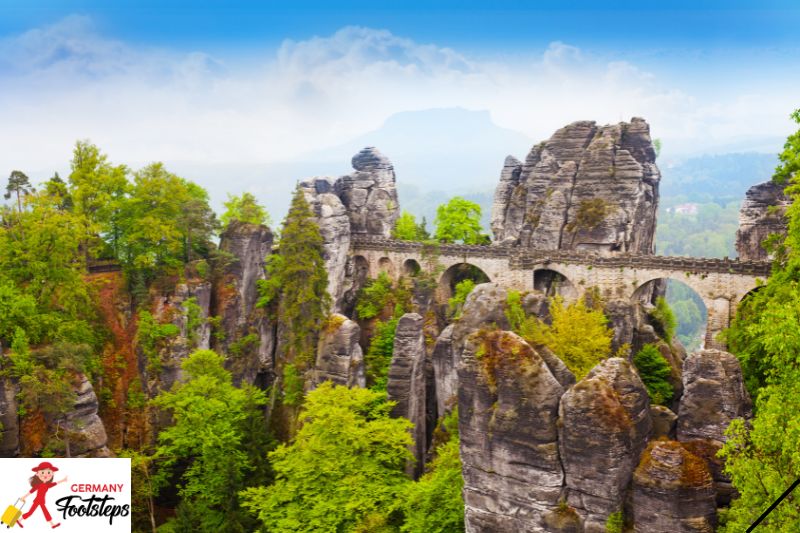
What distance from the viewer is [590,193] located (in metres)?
49.6

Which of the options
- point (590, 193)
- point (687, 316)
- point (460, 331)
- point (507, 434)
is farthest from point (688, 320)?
point (507, 434)

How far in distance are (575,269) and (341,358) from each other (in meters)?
19.3

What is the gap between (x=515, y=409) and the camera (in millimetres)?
19953

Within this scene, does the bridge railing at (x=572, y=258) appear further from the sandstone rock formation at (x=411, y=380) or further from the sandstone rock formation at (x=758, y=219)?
the sandstone rock formation at (x=411, y=380)

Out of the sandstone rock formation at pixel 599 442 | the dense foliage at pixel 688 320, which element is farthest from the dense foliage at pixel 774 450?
the dense foliage at pixel 688 320

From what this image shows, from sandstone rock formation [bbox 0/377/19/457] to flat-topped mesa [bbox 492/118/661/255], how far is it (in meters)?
35.4

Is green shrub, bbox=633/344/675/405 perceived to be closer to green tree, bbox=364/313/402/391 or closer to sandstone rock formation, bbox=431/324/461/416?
sandstone rock formation, bbox=431/324/461/416

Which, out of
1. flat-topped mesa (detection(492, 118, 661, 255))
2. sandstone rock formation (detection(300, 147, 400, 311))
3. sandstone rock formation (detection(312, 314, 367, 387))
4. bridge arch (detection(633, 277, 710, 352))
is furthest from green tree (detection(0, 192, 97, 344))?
bridge arch (detection(633, 277, 710, 352))

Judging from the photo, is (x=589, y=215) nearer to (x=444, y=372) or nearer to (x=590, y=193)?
(x=590, y=193)

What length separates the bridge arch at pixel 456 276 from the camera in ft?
176

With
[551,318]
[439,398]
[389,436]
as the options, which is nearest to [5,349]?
[389,436]

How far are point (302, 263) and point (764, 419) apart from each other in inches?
1121

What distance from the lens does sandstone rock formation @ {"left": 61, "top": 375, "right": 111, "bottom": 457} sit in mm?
32156

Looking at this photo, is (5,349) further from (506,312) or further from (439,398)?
(506,312)
